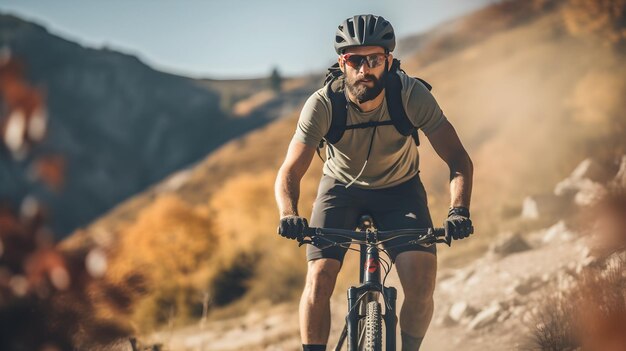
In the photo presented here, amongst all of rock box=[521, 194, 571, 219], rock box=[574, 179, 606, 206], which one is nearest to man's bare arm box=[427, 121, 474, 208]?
rock box=[574, 179, 606, 206]

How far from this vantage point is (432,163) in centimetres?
2744

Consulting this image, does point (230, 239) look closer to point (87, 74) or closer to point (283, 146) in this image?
point (283, 146)

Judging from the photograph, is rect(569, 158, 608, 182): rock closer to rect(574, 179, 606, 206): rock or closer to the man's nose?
rect(574, 179, 606, 206): rock

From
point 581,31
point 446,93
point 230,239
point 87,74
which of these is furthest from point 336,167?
point 87,74

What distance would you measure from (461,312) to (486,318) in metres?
0.56

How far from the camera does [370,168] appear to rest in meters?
4.27

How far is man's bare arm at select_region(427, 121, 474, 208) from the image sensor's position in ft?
12.9

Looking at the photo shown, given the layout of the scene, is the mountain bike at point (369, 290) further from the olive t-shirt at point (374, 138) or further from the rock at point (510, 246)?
the rock at point (510, 246)

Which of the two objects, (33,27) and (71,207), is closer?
(71,207)

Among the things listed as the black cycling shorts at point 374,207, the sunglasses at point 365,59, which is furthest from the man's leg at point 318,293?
the sunglasses at point 365,59

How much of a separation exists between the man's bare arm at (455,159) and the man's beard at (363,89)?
1.38 feet

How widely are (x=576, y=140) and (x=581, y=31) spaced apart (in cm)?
2190

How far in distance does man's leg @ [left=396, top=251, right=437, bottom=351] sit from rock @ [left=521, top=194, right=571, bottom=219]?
968 cm

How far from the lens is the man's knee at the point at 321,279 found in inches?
150
